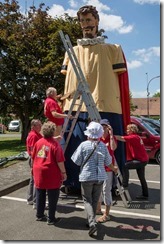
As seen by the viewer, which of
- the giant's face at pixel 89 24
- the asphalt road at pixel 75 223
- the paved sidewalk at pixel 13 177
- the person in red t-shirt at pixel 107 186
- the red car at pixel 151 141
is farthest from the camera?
the red car at pixel 151 141

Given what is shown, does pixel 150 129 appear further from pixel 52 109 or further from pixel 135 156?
pixel 52 109

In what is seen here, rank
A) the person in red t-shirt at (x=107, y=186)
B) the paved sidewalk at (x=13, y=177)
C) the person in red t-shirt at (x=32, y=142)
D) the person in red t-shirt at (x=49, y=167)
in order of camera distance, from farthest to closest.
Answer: the paved sidewalk at (x=13, y=177) < the person in red t-shirt at (x=32, y=142) < the person in red t-shirt at (x=107, y=186) < the person in red t-shirt at (x=49, y=167)

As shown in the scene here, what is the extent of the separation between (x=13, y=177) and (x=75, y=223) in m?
3.20

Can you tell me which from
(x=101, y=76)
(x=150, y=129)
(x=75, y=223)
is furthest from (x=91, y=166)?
(x=150, y=129)

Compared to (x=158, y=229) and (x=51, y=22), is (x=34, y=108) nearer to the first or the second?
(x=51, y=22)

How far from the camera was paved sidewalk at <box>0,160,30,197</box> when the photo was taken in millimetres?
6533

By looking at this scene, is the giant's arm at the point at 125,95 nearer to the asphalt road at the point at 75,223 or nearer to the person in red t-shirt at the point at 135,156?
the person in red t-shirt at the point at 135,156

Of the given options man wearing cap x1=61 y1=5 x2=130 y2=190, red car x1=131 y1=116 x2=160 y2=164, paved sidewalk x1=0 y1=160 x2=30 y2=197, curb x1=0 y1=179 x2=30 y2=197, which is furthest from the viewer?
red car x1=131 y1=116 x2=160 y2=164

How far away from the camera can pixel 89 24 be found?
19.7ft

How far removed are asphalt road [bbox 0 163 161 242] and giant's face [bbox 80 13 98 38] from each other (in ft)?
10.0

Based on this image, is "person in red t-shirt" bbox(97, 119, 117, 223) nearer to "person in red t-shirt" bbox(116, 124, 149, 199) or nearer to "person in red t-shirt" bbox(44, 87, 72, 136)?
"person in red t-shirt" bbox(44, 87, 72, 136)

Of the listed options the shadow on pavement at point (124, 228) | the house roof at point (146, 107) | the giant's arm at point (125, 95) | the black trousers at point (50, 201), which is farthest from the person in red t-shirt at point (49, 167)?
the house roof at point (146, 107)

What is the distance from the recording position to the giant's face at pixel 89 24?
597cm

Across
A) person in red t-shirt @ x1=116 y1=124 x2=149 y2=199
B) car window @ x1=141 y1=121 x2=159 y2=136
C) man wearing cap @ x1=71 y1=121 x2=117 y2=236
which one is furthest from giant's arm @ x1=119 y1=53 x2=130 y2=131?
car window @ x1=141 y1=121 x2=159 y2=136
